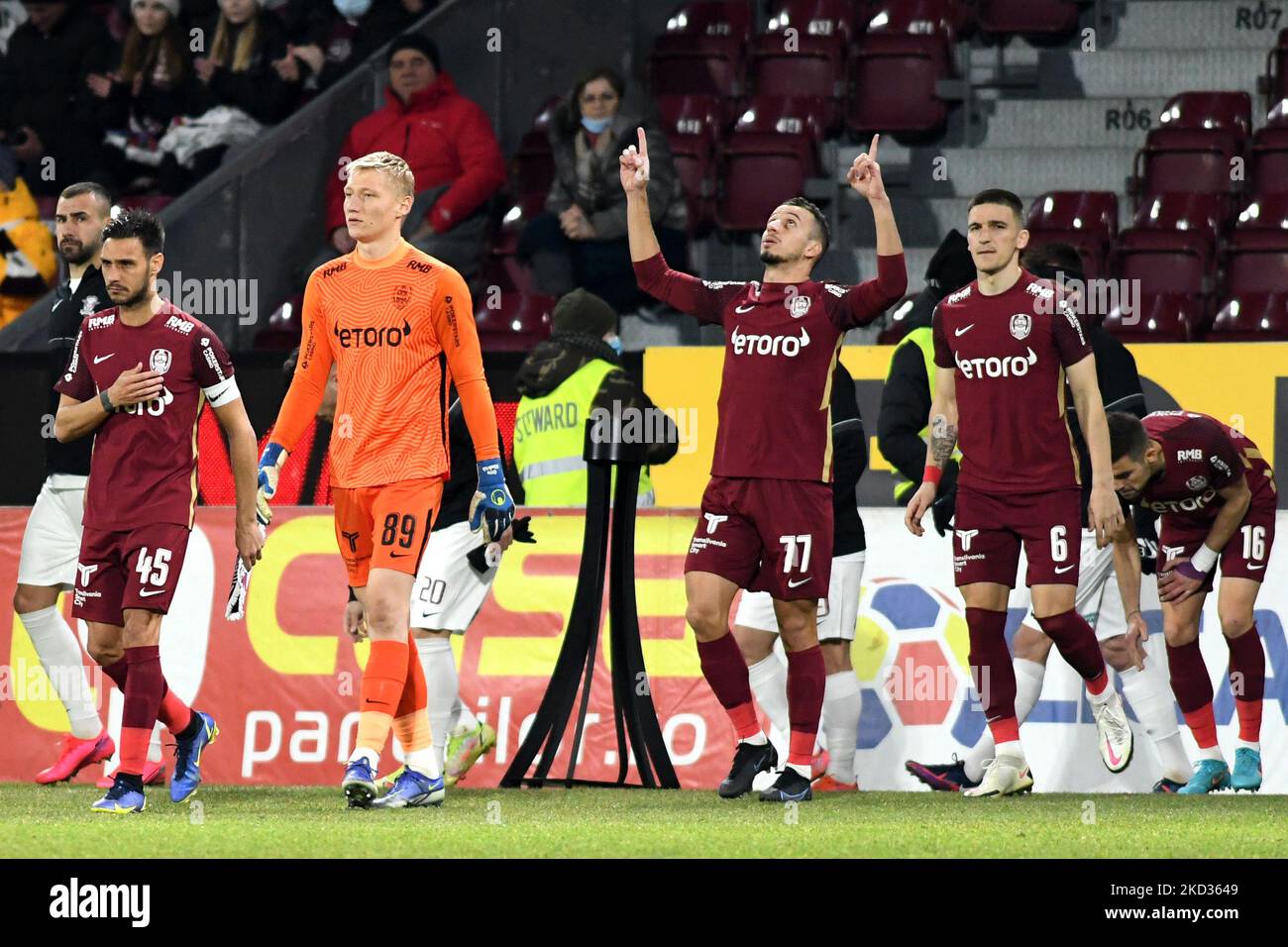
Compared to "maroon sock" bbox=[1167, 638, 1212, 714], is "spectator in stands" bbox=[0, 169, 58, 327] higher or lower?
higher

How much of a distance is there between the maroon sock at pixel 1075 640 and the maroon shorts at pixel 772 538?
893mm

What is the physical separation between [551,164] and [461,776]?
6250 mm

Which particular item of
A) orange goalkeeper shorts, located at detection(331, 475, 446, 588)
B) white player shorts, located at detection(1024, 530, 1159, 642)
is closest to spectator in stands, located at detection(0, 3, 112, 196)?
orange goalkeeper shorts, located at detection(331, 475, 446, 588)

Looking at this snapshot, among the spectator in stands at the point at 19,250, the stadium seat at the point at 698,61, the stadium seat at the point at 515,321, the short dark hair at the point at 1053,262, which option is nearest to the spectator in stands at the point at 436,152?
the stadium seat at the point at 515,321

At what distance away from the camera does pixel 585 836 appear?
614 cm

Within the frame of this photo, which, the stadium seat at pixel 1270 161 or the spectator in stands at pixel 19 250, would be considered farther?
the spectator in stands at pixel 19 250

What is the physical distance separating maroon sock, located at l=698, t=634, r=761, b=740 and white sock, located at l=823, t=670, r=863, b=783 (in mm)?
1003

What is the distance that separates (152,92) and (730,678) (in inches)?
346

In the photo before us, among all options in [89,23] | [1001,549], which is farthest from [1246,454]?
[89,23]

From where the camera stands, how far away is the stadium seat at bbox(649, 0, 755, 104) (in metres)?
14.4

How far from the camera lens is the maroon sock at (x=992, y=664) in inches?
306

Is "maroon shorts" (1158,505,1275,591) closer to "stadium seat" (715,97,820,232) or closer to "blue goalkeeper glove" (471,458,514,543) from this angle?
"blue goalkeeper glove" (471,458,514,543)

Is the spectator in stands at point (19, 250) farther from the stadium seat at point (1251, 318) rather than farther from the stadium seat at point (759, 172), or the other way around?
the stadium seat at point (1251, 318)

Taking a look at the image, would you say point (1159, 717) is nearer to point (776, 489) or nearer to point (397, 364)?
point (776, 489)
